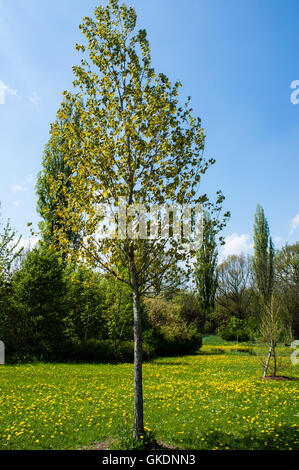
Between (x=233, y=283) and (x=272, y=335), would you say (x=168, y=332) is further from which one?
(x=233, y=283)

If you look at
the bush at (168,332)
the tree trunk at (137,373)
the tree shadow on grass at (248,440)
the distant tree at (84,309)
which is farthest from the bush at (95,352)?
the tree trunk at (137,373)

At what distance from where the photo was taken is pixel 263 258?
3619 centimetres

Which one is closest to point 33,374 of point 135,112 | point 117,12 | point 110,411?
point 110,411

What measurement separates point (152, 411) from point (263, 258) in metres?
31.7

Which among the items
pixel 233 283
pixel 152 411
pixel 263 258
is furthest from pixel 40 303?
pixel 233 283

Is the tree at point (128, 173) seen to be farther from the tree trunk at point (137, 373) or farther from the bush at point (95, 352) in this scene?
the bush at point (95, 352)

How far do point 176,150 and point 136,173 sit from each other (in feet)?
3.04

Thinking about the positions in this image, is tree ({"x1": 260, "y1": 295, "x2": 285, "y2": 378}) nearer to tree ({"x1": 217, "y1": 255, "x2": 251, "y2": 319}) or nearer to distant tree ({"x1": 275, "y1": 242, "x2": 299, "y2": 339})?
distant tree ({"x1": 275, "y1": 242, "x2": 299, "y2": 339})

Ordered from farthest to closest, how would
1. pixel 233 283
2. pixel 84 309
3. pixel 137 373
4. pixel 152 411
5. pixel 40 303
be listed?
pixel 233 283 < pixel 84 309 < pixel 40 303 < pixel 152 411 < pixel 137 373

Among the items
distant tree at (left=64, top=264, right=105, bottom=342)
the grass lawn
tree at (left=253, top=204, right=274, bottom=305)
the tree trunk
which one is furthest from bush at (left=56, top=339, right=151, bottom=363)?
tree at (left=253, top=204, right=274, bottom=305)

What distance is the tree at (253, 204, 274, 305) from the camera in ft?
115

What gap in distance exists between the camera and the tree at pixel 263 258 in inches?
1377

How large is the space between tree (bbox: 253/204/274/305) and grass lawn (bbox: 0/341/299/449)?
957 inches
